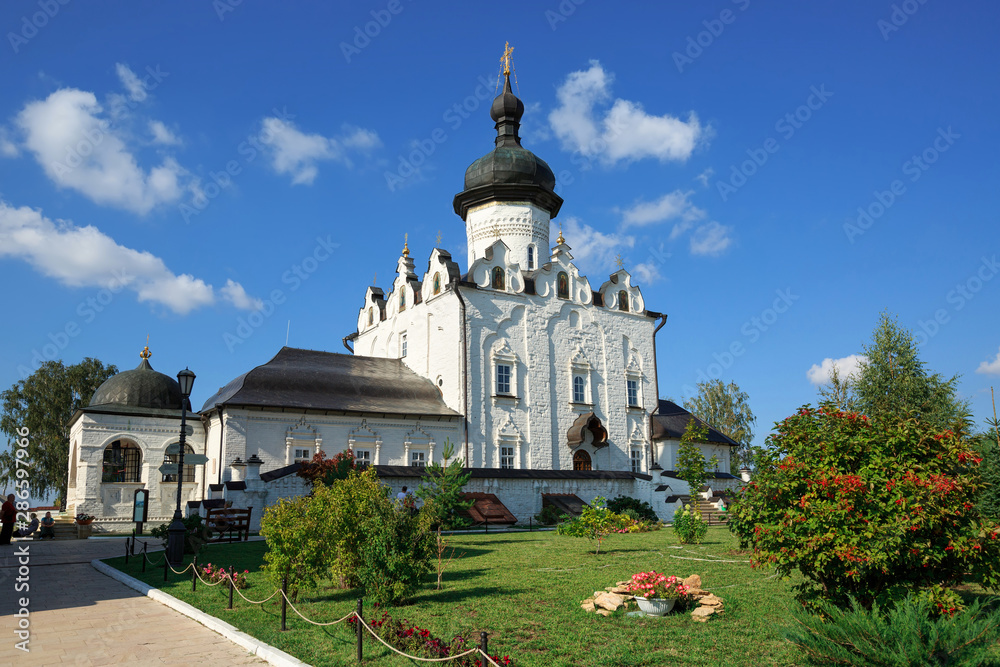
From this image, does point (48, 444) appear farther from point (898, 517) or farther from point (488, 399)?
point (898, 517)

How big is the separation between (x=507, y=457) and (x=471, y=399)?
281 cm

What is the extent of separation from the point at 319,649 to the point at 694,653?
3.82 metres

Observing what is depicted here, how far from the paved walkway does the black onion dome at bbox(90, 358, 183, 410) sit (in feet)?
48.3

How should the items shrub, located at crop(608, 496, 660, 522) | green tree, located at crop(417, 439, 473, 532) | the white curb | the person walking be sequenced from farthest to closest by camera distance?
shrub, located at crop(608, 496, 660, 522), green tree, located at crop(417, 439, 473, 532), the person walking, the white curb

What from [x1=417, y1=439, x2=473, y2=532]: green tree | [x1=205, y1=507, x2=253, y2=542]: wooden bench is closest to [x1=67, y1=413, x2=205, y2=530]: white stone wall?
[x1=205, y1=507, x2=253, y2=542]: wooden bench

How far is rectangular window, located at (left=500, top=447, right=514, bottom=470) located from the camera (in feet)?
91.3

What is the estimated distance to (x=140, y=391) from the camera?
26844mm

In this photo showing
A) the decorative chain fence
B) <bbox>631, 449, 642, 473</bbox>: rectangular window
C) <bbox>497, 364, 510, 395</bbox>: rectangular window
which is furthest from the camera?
<bbox>631, 449, 642, 473</bbox>: rectangular window

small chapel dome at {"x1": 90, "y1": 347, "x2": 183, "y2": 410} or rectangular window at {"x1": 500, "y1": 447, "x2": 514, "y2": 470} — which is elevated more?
small chapel dome at {"x1": 90, "y1": 347, "x2": 183, "y2": 410}

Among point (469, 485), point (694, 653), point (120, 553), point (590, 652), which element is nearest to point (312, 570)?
point (590, 652)

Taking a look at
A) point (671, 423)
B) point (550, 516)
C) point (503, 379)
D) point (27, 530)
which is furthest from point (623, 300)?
point (27, 530)

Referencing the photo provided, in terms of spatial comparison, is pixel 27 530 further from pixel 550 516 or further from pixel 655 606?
pixel 655 606

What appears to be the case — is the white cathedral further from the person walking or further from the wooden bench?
the person walking

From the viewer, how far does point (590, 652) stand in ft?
Result: 23.2
